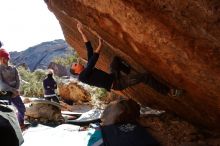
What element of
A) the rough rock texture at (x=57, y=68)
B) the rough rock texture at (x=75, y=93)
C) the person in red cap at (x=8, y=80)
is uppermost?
the person in red cap at (x=8, y=80)

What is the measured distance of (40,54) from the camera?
59.1 metres

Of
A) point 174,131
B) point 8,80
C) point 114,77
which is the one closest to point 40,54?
point 8,80

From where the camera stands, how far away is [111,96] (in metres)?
18.6

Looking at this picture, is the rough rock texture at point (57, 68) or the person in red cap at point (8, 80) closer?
the person in red cap at point (8, 80)

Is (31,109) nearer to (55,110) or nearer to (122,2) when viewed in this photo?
(55,110)

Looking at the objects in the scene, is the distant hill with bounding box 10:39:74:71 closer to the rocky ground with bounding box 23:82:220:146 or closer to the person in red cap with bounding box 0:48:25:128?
the person in red cap with bounding box 0:48:25:128

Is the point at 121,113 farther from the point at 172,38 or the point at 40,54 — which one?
the point at 40,54


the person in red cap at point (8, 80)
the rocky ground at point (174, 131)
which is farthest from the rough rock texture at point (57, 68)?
the rocky ground at point (174, 131)

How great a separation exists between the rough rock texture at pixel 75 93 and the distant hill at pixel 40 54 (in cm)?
3615

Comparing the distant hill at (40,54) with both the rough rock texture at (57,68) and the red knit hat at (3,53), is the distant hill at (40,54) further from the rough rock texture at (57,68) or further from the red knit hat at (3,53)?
the red knit hat at (3,53)

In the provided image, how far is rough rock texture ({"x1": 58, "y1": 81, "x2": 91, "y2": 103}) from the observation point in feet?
62.3

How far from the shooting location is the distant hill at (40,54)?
2240 inches

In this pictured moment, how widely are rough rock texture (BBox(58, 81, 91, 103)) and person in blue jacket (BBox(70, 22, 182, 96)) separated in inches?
438

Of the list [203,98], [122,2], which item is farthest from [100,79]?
[122,2]
